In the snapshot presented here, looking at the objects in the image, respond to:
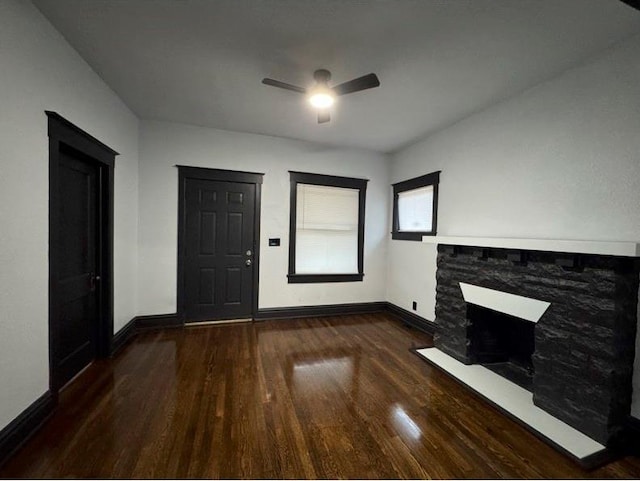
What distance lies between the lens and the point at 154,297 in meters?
3.54

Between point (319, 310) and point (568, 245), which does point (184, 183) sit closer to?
point (319, 310)

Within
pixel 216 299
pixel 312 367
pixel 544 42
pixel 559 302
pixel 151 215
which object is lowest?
pixel 312 367

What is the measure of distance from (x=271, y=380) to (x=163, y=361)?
1.20 metres

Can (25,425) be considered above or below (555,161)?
below

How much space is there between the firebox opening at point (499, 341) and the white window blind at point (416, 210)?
137cm

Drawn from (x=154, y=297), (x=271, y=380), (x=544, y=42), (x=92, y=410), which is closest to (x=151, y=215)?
(x=154, y=297)

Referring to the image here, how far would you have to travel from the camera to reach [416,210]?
4066 millimetres

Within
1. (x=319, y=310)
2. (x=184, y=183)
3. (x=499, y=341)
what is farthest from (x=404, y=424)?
(x=184, y=183)

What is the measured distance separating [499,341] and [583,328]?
1.08 metres

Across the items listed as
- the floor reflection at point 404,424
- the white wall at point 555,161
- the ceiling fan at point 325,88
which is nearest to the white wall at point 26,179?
the ceiling fan at point 325,88

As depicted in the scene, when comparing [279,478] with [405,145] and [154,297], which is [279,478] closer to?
[154,297]

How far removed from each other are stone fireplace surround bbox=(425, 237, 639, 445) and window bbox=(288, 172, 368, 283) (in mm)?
2398

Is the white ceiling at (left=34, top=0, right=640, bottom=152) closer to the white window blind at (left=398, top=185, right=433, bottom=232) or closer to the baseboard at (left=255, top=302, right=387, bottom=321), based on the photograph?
the white window blind at (left=398, top=185, right=433, bottom=232)

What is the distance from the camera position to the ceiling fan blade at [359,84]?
2.04m
